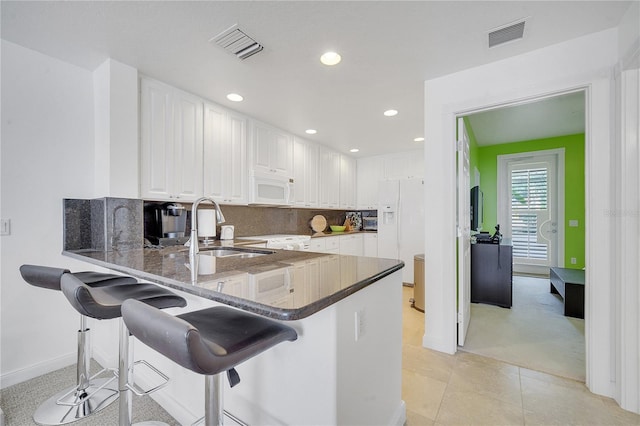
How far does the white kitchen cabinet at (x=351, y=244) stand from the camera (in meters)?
4.74

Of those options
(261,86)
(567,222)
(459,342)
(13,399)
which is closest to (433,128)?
(261,86)

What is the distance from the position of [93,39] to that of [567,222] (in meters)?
6.71

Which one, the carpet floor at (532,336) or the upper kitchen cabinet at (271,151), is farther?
the upper kitchen cabinet at (271,151)

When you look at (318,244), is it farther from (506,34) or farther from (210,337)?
(210,337)

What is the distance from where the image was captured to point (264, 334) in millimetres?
929

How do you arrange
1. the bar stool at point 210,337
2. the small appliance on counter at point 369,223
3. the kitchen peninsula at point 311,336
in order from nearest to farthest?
1. the bar stool at point 210,337
2. the kitchen peninsula at point 311,336
3. the small appliance on counter at point 369,223

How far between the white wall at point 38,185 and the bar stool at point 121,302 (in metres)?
1.08

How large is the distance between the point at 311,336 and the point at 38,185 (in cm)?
239

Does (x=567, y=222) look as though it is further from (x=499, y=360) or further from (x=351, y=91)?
(x=351, y=91)

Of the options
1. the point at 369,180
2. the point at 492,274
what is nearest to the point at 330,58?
the point at 492,274

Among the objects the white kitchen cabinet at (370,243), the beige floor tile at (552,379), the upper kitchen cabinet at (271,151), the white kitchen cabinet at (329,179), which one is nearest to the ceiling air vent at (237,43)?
the upper kitchen cabinet at (271,151)

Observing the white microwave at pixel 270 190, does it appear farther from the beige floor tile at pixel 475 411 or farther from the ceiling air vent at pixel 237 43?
the beige floor tile at pixel 475 411

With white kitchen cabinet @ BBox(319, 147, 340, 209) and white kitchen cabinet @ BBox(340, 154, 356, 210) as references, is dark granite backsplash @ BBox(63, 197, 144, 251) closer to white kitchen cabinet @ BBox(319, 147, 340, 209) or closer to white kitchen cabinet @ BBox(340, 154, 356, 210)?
white kitchen cabinet @ BBox(319, 147, 340, 209)

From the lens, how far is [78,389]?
167 centimetres
